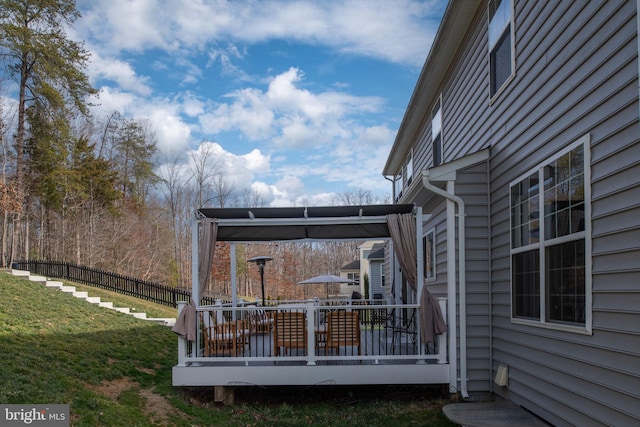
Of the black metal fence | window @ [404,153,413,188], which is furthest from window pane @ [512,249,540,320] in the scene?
the black metal fence

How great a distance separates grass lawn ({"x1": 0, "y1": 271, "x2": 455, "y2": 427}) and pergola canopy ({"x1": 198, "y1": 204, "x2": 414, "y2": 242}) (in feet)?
7.98

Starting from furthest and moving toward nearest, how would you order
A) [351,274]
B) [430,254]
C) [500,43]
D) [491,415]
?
[351,274] → [430,254] → [500,43] → [491,415]

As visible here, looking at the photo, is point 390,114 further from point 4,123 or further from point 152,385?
point 152,385

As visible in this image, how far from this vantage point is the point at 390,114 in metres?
32.5

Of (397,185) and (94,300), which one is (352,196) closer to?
(397,185)

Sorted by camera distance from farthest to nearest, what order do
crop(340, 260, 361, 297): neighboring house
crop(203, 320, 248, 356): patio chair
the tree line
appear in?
crop(340, 260, 361, 297): neighboring house → the tree line → crop(203, 320, 248, 356): patio chair

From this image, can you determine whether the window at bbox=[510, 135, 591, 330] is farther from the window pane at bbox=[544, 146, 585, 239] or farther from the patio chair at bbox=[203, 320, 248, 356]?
the patio chair at bbox=[203, 320, 248, 356]

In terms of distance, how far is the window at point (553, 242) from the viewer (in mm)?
4047

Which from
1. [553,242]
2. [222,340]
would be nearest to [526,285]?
[553,242]

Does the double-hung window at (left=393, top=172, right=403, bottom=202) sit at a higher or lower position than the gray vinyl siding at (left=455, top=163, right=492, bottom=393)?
higher

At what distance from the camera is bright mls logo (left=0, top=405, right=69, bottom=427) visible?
470cm

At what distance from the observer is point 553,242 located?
14.9ft

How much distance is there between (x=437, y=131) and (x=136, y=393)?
7.22 m

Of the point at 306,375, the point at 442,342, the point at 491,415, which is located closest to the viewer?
the point at 491,415
